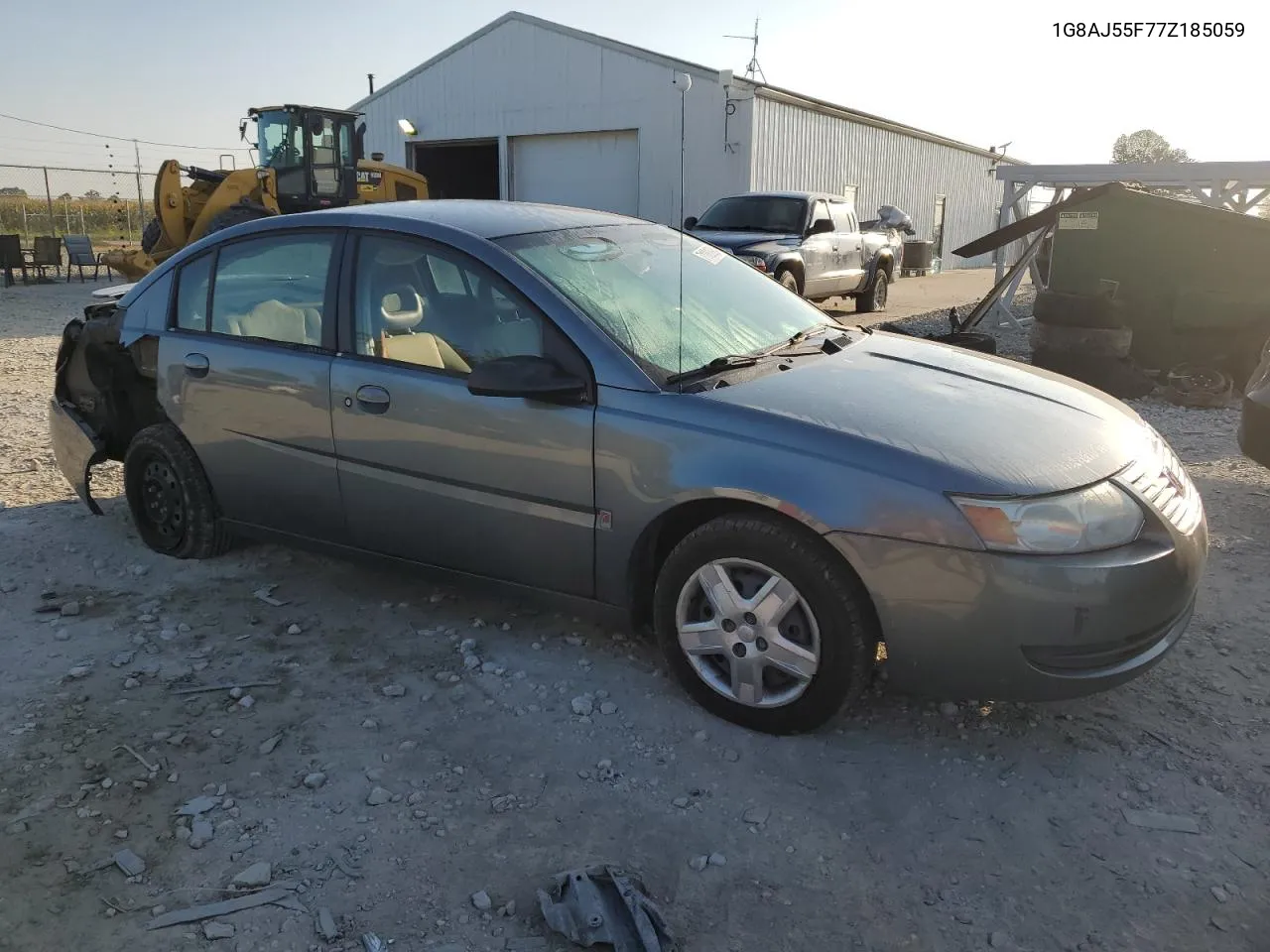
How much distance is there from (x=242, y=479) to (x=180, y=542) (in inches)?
25.0

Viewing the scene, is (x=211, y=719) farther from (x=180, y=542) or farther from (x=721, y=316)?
(x=721, y=316)

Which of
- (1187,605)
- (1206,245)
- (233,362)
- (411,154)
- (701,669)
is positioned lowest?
(701,669)

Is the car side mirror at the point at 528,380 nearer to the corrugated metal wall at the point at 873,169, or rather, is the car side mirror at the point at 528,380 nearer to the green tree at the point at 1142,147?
the corrugated metal wall at the point at 873,169

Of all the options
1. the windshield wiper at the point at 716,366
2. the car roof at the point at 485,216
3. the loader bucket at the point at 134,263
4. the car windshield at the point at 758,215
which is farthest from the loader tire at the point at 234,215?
the windshield wiper at the point at 716,366

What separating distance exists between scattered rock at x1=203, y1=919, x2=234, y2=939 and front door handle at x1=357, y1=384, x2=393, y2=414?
187 centimetres

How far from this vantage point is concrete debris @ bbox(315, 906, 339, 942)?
227cm

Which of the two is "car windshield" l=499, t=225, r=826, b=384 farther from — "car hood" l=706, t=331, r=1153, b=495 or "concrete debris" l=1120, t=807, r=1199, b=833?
"concrete debris" l=1120, t=807, r=1199, b=833

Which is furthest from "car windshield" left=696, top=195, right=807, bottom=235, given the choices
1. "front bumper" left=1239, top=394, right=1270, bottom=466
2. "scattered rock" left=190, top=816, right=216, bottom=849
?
"scattered rock" left=190, top=816, right=216, bottom=849

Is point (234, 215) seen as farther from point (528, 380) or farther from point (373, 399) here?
point (528, 380)

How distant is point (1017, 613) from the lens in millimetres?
2680

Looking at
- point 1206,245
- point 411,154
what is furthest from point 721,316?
point 411,154

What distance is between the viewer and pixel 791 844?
8.50ft

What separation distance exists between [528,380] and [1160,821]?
2.27 m

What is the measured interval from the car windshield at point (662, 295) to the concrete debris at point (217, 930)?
1.97 metres
